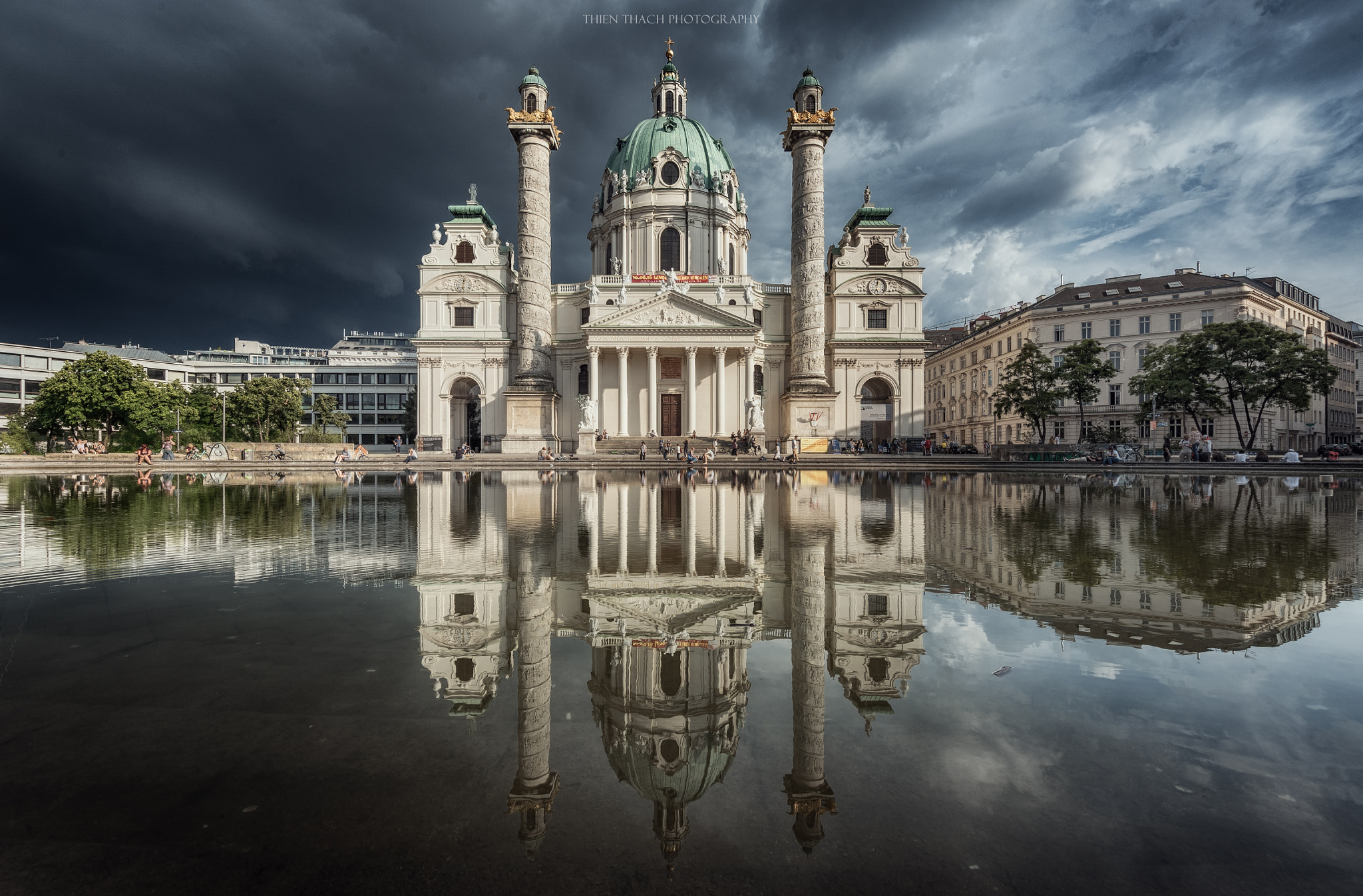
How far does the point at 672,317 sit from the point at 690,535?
37689mm

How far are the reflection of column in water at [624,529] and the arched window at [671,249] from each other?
39966 mm

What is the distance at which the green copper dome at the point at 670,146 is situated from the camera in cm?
5531

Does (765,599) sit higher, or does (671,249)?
(671,249)

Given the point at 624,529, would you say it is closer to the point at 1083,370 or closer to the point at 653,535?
the point at 653,535

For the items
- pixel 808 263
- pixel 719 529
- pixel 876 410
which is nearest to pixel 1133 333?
pixel 876 410

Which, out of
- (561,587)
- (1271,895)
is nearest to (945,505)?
(561,587)

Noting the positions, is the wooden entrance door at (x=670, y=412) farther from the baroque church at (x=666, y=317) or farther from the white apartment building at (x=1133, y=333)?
the white apartment building at (x=1133, y=333)

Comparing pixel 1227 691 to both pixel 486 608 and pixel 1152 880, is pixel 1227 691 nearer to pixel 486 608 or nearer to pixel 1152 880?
pixel 1152 880

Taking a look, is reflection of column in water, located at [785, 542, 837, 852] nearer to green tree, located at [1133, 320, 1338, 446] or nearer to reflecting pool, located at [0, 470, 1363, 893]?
reflecting pool, located at [0, 470, 1363, 893]

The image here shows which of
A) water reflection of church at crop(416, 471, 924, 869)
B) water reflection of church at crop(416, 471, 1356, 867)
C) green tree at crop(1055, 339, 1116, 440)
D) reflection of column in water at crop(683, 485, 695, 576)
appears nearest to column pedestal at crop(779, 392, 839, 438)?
green tree at crop(1055, 339, 1116, 440)

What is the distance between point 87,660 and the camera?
3.82 m

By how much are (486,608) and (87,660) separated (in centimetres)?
246

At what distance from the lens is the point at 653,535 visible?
9.07 metres

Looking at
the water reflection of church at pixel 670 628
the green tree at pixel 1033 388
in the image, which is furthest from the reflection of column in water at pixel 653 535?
the green tree at pixel 1033 388
